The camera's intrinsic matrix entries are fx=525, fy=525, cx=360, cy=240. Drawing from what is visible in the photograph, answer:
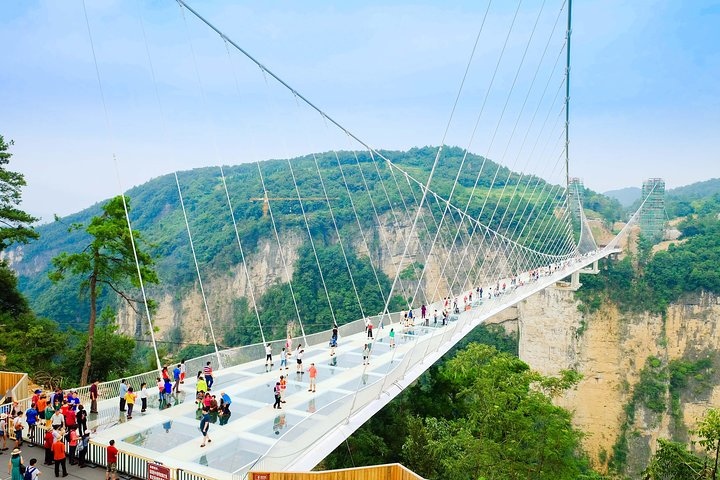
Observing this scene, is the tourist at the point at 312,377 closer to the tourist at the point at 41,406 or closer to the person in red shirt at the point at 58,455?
the person in red shirt at the point at 58,455

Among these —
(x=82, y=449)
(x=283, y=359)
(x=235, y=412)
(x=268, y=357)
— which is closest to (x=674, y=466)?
(x=283, y=359)

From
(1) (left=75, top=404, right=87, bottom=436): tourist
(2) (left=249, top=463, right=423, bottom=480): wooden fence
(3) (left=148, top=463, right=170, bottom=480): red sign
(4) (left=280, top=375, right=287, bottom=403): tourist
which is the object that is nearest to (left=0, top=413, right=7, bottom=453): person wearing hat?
(1) (left=75, top=404, right=87, bottom=436): tourist

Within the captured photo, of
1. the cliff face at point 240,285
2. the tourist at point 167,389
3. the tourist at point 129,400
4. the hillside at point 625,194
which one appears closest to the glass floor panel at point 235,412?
the tourist at point 167,389

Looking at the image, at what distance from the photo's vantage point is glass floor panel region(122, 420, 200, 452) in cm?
895

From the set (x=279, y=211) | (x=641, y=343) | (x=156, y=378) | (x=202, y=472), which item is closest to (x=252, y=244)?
(x=279, y=211)

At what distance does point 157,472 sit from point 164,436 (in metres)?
1.81

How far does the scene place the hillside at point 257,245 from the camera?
56.2 metres

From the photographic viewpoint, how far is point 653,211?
5734 cm

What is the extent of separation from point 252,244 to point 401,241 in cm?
1916

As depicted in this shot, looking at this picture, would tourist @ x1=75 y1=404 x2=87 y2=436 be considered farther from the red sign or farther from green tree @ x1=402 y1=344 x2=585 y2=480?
green tree @ x1=402 y1=344 x2=585 y2=480

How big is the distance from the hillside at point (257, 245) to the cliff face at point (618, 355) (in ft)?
49.3

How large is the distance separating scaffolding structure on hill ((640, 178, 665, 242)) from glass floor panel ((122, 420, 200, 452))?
51.0 meters

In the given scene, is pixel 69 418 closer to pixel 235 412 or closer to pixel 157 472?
pixel 157 472

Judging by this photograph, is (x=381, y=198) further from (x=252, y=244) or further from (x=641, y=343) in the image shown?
(x=641, y=343)
